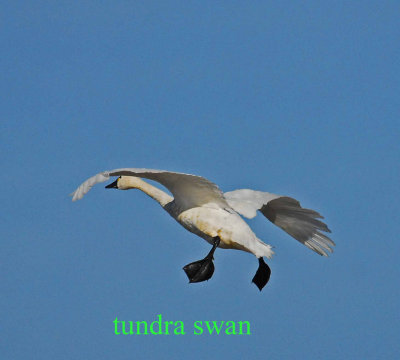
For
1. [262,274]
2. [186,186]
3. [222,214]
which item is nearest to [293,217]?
[262,274]

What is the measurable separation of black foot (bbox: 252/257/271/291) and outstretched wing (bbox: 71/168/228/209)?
178 centimetres

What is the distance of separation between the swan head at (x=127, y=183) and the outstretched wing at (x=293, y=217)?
185 cm

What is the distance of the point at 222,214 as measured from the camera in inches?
681

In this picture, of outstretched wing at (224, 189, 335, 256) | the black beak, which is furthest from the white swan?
the black beak

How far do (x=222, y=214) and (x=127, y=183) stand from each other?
111 inches

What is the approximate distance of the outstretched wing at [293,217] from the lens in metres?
18.1

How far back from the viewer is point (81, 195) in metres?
15.1

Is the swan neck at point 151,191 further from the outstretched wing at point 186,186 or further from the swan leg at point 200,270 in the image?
Answer: the swan leg at point 200,270

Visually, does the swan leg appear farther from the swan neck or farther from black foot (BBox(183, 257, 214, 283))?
the swan neck

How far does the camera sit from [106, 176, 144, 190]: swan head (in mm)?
19219

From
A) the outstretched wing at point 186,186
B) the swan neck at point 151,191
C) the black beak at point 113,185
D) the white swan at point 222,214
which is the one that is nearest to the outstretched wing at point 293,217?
the white swan at point 222,214

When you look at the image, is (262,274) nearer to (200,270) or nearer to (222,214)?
(200,270)

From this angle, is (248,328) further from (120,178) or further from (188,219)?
(120,178)

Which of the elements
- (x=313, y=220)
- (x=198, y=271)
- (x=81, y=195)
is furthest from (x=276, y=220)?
(x=81, y=195)
